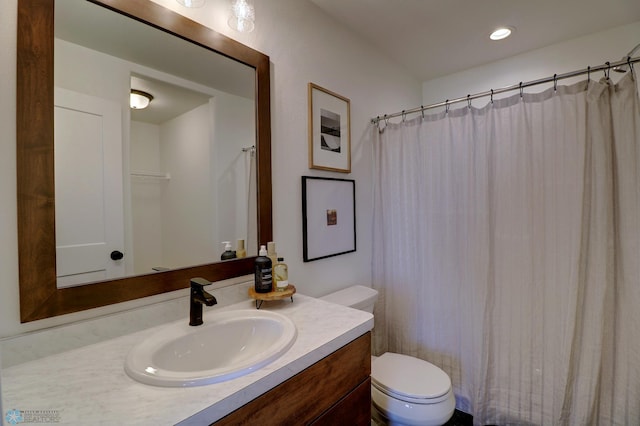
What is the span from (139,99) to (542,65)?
276 cm

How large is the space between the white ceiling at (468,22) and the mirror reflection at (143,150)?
0.97m

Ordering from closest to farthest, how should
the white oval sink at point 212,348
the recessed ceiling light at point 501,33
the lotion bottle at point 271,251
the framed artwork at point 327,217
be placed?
the white oval sink at point 212,348, the lotion bottle at point 271,251, the framed artwork at point 327,217, the recessed ceiling light at point 501,33

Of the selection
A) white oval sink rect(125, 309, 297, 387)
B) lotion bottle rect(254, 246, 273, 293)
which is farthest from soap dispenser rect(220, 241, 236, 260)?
white oval sink rect(125, 309, 297, 387)

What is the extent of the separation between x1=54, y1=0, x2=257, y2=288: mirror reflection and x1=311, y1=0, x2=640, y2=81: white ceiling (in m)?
0.97

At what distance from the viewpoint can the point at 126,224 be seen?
104cm

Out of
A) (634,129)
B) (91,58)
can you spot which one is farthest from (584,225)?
(91,58)

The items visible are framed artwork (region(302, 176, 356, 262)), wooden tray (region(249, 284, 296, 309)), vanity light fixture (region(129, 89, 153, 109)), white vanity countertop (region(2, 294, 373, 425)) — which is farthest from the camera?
framed artwork (region(302, 176, 356, 262))

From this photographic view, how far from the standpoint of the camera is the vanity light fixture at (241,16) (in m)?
1.25

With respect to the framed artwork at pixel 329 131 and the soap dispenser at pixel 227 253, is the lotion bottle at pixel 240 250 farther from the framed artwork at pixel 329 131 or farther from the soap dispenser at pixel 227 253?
the framed artwork at pixel 329 131

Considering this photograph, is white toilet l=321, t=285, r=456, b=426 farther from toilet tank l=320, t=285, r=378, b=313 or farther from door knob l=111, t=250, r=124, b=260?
door knob l=111, t=250, r=124, b=260

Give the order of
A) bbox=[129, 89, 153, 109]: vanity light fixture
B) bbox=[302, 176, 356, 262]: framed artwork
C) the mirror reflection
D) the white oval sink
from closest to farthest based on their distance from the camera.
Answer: the white oval sink < the mirror reflection < bbox=[129, 89, 153, 109]: vanity light fixture < bbox=[302, 176, 356, 262]: framed artwork

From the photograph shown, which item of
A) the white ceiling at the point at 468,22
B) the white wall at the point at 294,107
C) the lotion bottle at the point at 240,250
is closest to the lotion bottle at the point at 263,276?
the lotion bottle at the point at 240,250

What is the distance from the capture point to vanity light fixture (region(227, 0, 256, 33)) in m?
1.25

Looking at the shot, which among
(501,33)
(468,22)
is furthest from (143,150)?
(501,33)
